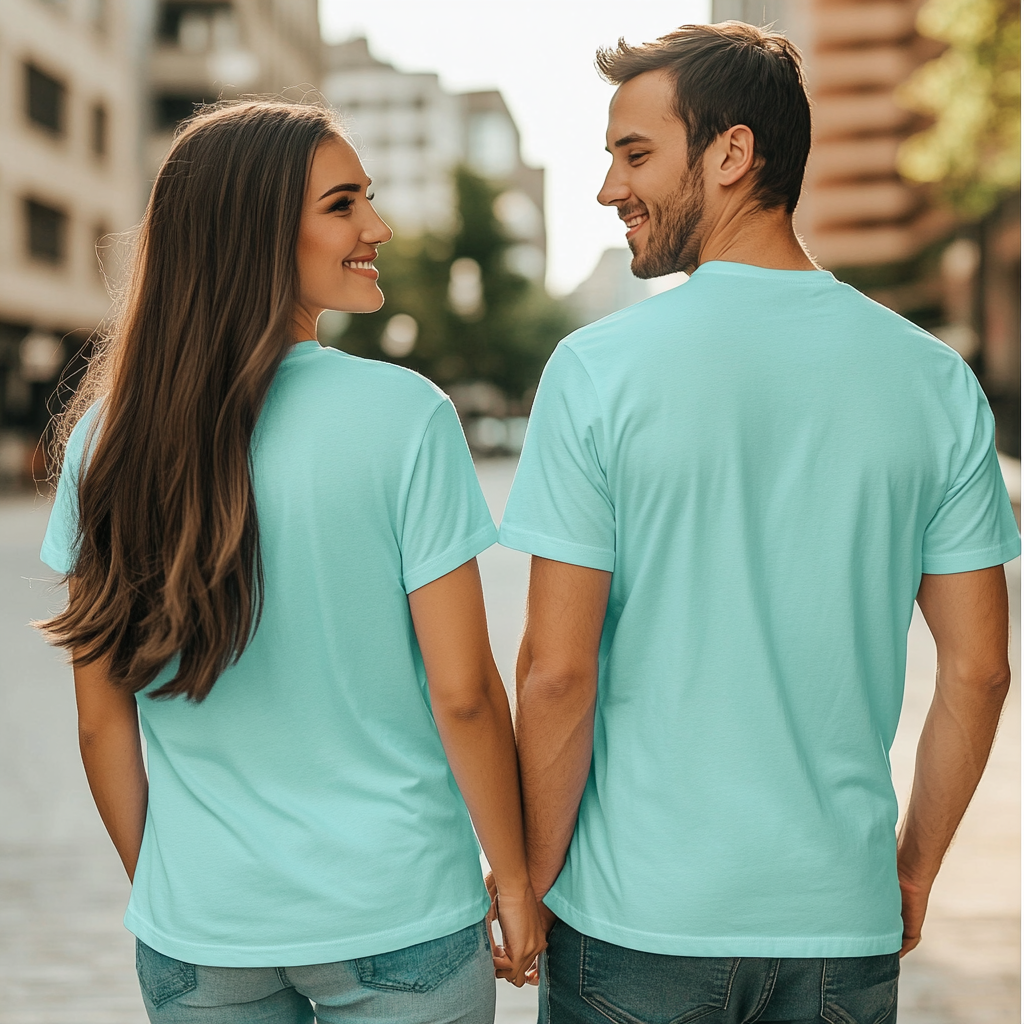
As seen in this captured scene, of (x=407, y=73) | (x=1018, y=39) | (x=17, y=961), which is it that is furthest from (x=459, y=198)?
(x=407, y=73)

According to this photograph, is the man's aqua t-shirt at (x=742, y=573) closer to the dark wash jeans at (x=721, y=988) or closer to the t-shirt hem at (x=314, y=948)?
the dark wash jeans at (x=721, y=988)

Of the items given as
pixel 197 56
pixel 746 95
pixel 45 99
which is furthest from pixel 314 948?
pixel 197 56

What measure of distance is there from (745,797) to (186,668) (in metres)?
0.82

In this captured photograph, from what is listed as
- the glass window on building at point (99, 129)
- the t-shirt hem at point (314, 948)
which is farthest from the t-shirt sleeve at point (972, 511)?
the glass window on building at point (99, 129)

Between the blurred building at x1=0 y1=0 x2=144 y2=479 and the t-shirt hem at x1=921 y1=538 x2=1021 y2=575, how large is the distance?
2988cm

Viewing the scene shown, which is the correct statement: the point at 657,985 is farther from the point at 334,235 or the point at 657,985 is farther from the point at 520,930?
the point at 334,235

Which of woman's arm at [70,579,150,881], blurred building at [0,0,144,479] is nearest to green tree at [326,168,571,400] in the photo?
blurred building at [0,0,144,479]

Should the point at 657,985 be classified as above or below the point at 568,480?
below

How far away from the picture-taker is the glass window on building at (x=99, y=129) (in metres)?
36.5

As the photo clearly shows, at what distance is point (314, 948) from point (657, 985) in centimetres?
50

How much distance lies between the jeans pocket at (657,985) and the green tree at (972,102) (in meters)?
15.5

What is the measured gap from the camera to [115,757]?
7.00 ft

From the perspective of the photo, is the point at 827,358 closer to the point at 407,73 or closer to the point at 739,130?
the point at 739,130

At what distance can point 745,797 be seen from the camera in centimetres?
189
